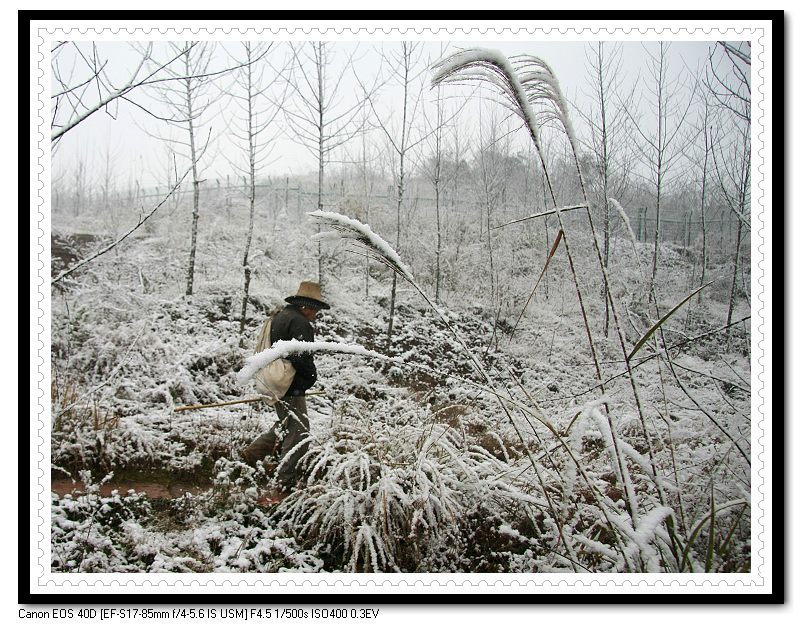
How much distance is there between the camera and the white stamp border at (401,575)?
5.70 ft

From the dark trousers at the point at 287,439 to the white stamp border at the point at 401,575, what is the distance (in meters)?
0.88

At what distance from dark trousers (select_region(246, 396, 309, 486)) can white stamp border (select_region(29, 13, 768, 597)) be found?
2.87ft

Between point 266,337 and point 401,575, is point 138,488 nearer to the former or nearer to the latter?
point 266,337

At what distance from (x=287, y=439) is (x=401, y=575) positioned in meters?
1.29

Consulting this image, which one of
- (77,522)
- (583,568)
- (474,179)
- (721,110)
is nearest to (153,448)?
(77,522)

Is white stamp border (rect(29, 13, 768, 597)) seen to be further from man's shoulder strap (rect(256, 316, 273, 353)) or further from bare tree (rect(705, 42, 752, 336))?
man's shoulder strap (rect(256, 316, 273, 353))

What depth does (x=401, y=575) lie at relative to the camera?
5.90 feet

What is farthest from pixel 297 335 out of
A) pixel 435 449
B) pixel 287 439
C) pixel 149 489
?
pixel 149 489

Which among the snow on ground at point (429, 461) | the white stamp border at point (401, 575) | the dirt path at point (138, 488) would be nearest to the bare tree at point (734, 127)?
the white stamp border at point (401, 575)

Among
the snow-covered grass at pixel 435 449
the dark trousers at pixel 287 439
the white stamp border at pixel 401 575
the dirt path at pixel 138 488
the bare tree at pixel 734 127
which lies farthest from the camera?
the dark trousers at pixel 287 439

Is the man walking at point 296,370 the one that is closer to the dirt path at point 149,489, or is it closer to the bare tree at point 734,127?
the dirt path at point 149,489

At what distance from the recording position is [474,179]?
25.5 feet

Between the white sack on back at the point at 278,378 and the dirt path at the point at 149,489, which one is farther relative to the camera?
the white sack on back at the point at 278,378
